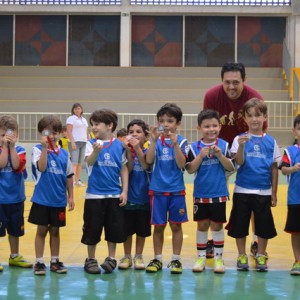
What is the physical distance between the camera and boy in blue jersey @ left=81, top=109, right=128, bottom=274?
5992 mm

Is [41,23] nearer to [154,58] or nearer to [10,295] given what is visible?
[154,58]

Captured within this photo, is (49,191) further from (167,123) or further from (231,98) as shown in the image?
(231,98)

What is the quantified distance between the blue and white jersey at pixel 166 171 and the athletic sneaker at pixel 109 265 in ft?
2.35

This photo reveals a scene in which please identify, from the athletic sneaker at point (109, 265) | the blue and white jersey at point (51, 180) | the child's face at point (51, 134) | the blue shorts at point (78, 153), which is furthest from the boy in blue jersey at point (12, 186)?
the blue shorts at point (78, 153)

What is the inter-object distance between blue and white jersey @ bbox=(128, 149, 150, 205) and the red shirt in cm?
96

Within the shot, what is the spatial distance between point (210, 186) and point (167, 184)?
0.38 meters

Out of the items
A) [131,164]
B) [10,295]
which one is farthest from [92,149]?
[10,295]

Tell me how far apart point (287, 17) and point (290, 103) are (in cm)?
742

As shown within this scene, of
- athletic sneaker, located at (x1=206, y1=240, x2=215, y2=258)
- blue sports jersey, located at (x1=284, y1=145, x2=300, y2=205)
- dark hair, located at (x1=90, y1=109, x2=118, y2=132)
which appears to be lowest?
athletic sneaker, located at (x1=206, y1=240, x2=215, y2=258)

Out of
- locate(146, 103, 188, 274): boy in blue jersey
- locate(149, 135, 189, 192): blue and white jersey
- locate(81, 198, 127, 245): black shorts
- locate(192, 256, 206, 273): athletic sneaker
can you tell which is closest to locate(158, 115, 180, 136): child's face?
locate(146, 103, 188, 274): boy in blue jersey

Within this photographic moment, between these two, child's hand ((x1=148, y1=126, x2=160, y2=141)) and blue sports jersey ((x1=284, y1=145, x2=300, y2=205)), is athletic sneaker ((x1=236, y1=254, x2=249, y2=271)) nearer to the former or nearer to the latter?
blue sports jersey ((x1=284, y1=145, x2=300, y2=205))

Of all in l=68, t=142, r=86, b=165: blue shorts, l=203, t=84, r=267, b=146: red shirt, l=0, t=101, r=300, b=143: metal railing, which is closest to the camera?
l=203, t=84, r=267, b=146: red shirt

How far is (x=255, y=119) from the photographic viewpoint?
20.0 ft

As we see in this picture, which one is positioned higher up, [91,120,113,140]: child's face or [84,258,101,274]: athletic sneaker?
[91,120,113,140]: child's face
